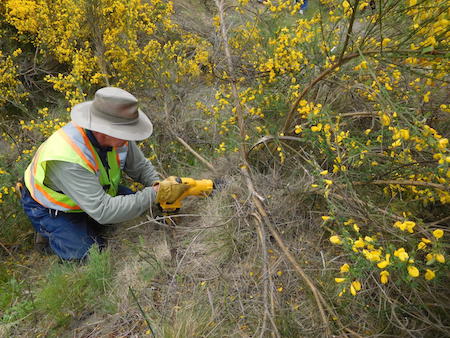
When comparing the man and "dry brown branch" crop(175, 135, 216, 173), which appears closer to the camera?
the man

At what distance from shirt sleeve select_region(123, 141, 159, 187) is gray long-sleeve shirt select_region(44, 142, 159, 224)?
1.60 ft

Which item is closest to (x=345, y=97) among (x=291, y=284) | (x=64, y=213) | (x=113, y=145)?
(x=291, y=284)

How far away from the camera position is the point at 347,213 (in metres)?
1.63

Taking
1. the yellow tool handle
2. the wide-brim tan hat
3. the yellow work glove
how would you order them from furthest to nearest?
the yellow tool handle, the yellow work glove, the wide-brim tan hat

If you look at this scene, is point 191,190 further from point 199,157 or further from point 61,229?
point 61,229

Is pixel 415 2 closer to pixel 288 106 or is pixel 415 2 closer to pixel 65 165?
pixel 288 106

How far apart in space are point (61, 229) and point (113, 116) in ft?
3.31

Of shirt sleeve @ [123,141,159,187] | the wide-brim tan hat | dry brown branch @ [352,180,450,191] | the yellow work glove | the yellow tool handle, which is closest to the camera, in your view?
dry brown branch @ [352,180,450,191]

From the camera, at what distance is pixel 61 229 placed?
2.45 metres

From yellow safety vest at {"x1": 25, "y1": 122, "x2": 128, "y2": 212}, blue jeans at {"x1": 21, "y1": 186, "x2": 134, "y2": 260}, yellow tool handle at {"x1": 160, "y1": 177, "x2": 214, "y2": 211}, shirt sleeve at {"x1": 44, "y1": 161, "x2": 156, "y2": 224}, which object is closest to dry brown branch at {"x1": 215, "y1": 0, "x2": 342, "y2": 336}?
yellow tool handle at {"x1": 160, "y1": 177, "x2": 214, "y2": 211}

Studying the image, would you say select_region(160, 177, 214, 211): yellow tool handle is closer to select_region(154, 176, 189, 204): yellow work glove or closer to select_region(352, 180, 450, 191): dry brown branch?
select_region(154, 176, 189, 204): yellow work glove

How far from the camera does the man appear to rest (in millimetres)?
2119

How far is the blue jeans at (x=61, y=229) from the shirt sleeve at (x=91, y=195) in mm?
259

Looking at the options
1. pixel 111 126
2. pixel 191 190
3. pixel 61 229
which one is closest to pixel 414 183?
pixel 191 190
